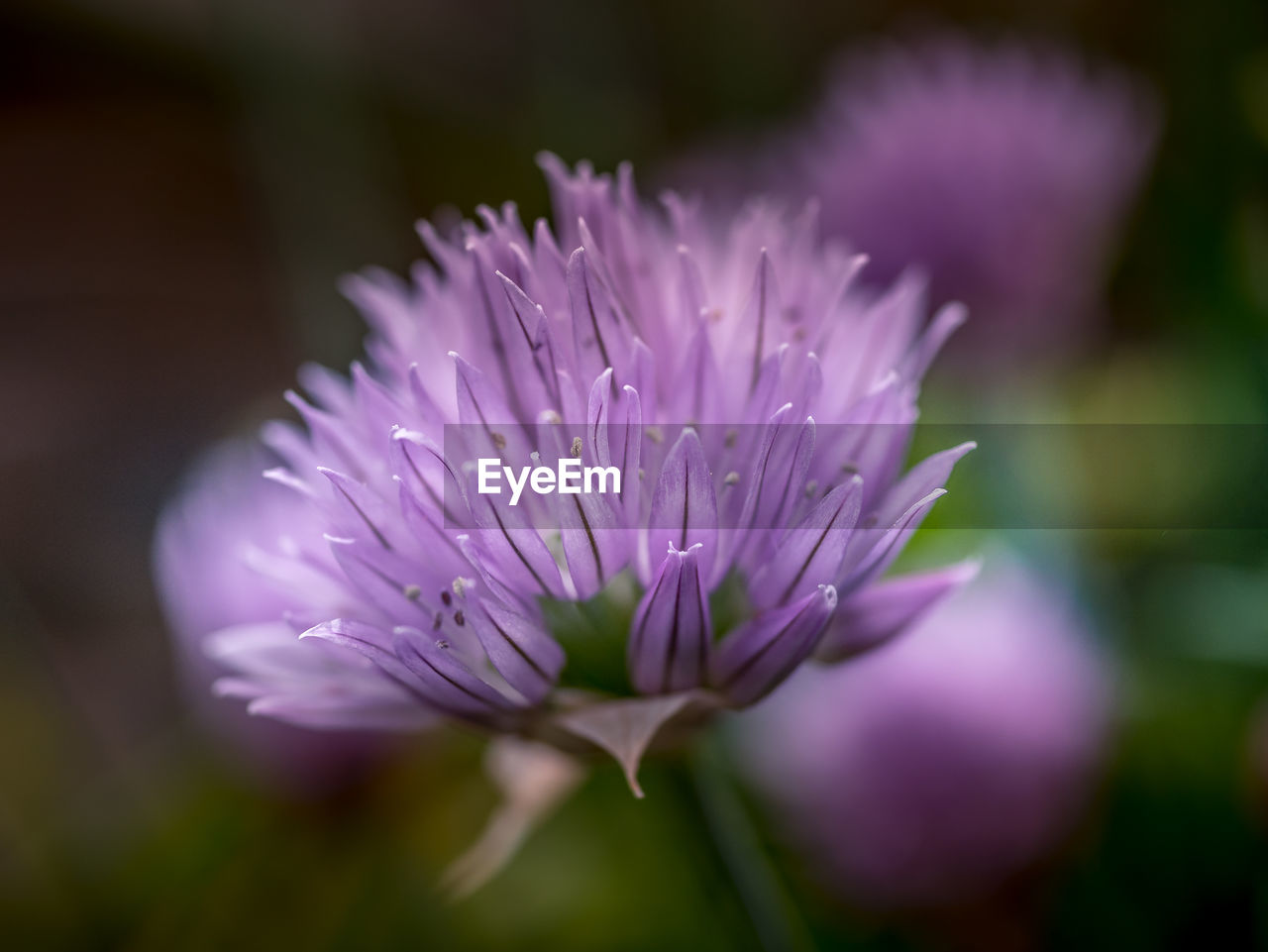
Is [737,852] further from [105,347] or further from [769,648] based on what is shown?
[105,347]

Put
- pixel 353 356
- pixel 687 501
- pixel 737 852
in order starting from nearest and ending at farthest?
pixel 687 501 → pixel 737 852 → pixel 353 356

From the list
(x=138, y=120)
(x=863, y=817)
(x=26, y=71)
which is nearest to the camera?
(x=863, y=817)

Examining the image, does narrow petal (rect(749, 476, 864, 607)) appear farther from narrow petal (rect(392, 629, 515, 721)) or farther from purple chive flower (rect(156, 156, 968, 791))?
narrow petal (rect(392, 629, 515, 721))

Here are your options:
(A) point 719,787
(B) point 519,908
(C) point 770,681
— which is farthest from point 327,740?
(C) point 770,681

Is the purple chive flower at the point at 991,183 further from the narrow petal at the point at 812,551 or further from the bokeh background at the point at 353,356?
the narrow petal at the point at 812,551

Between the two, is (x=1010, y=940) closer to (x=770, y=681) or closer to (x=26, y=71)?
(x=770, y=681)

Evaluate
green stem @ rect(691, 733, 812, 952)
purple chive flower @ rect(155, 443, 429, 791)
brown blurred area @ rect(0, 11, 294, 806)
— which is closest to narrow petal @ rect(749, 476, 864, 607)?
green stem @ rect(691, 733, 812, 952)

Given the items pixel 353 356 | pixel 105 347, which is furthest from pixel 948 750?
pixel 105 347
